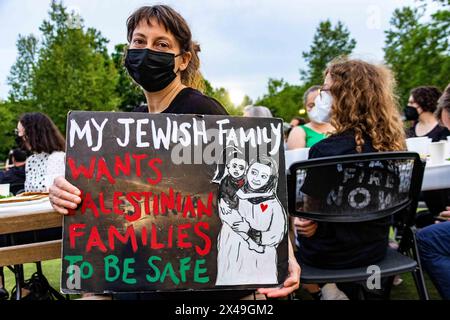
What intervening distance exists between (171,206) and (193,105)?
0.49 metres

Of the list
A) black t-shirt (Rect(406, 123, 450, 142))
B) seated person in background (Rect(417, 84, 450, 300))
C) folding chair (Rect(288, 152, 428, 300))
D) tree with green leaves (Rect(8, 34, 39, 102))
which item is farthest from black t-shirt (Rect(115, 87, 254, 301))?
tree with green leaves (Rect(8, 34, 39, 102))

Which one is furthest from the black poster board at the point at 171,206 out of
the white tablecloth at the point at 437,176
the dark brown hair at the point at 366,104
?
the white tablecloth at the point at 437,176

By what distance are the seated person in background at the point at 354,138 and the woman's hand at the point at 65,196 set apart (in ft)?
3.45

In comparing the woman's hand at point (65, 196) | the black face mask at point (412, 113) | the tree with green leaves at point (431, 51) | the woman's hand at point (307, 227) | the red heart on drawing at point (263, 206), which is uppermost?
the tree with green leaves at point (431, 51)

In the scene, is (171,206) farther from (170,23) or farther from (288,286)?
(170,23)

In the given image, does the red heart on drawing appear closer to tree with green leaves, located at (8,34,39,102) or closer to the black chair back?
the black chair back

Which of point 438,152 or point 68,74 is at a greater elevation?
point 68,74

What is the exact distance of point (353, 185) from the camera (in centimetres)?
165

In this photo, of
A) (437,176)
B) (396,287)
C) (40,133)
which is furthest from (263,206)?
(40,133)

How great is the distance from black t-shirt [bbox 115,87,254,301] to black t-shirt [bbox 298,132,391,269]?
1.84ft

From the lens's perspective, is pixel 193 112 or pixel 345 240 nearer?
pixel 193 112

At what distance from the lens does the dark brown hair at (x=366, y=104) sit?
2.00m

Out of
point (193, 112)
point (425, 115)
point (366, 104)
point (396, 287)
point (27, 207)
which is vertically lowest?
point (396, 287)

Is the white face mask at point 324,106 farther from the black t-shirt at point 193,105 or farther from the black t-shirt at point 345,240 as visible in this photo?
the black t-shirt at point 193,105
